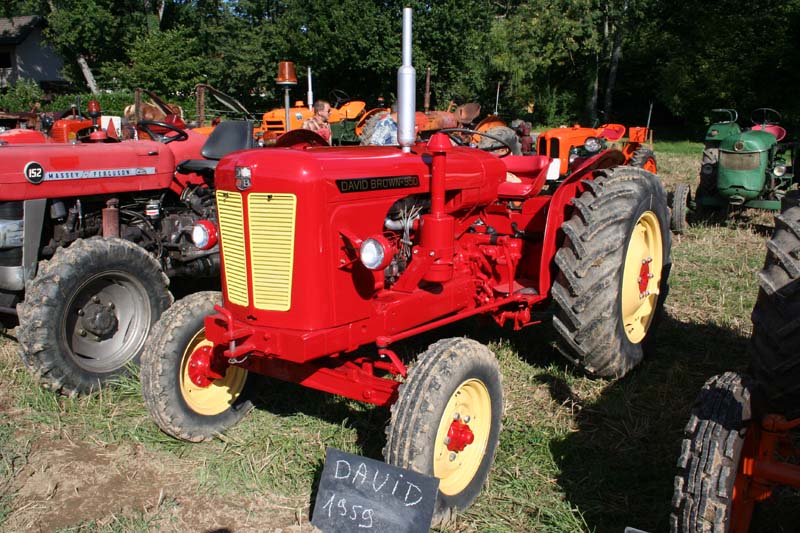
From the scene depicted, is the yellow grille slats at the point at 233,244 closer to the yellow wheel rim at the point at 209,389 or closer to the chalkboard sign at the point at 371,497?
the yellow wheel rim at the point at 209,389

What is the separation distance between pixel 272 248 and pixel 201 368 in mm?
902

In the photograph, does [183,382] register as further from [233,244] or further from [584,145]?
[584,145]

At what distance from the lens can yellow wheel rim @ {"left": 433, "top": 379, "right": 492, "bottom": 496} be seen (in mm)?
2654

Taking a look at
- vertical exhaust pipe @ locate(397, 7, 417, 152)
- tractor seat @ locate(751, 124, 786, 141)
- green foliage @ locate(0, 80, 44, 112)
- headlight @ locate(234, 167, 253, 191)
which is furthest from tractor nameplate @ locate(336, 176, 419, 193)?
green foliage @ locate(0, 80, 44, 112)

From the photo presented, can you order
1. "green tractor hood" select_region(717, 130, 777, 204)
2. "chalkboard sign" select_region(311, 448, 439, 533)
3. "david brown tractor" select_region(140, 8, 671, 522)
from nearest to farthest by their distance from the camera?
1. "chalkboard sign" select_region(311, 448, 439, 533)
2. "david brown tractor" select_region(140, 8, 671, 522)
3. "green tractor hood" select_region(717, 130, 777, 204)

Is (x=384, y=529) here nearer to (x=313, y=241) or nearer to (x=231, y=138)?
(x=313, y=241)

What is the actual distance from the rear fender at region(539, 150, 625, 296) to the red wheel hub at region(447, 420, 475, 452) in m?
1.16

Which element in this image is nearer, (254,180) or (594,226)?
(254,180)

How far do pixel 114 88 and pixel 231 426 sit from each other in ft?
99.5

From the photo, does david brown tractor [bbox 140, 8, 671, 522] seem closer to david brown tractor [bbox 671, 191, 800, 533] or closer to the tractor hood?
david brown tractor [bbox 671, 191, 800, 533]

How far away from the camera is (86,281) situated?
3.95 metres

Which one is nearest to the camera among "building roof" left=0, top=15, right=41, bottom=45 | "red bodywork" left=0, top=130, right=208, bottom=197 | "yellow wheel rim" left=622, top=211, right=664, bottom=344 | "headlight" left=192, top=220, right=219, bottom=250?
"headlight" left=192, top=220, right=219, bottom=250

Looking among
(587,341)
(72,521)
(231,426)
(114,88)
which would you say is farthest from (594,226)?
(114,88)

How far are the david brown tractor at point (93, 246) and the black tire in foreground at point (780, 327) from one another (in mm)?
3416
